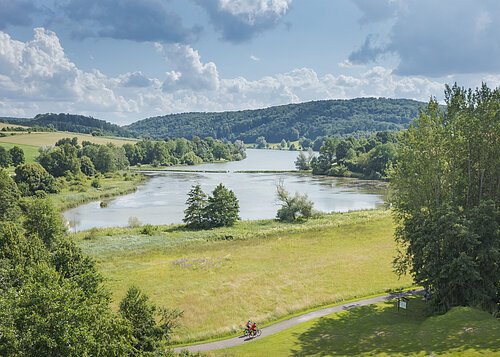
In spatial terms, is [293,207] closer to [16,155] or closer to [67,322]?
[67,322]

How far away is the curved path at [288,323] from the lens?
24266 millimetres

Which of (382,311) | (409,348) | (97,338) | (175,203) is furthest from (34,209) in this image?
(175,203)

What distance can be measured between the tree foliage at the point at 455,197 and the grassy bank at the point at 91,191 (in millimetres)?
65954

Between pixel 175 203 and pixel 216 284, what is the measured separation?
4880 centimetres

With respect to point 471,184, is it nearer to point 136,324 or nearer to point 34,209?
point 136,324

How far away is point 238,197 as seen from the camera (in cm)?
9150

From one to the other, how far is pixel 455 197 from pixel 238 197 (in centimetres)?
6483

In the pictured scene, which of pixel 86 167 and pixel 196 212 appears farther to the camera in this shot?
pixel 86 167

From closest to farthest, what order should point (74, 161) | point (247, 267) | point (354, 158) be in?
point (247, 267)
point (74, 161)
point (354, 158)

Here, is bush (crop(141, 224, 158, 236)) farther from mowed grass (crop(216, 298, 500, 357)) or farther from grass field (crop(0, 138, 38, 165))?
grass field (crop(0, 138, 38, 165))

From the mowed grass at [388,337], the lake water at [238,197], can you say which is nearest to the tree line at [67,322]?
the mowed grass at [388,337]

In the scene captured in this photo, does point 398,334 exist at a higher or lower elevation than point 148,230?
higher

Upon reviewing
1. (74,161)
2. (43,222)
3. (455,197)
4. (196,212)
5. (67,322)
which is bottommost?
(196,212)

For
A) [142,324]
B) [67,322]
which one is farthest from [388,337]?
[67,322]
